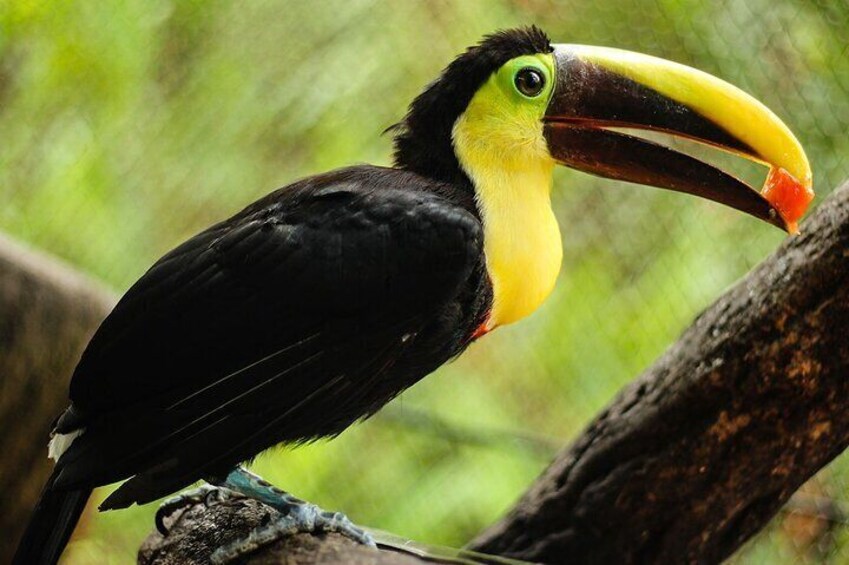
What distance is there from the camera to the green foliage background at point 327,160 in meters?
2.97

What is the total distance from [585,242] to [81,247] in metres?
1.44

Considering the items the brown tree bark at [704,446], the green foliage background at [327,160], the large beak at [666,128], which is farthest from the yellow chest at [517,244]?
the green foliage background at [327,160]

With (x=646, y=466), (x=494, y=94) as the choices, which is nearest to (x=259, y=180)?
(x=494, y=94)

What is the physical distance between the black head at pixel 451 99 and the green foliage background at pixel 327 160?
0.82 m

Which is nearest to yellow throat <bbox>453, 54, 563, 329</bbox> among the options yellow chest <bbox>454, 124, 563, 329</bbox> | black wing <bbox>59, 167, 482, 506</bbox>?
yellow chest <bbox>454, 124, 563, 329</bbox>

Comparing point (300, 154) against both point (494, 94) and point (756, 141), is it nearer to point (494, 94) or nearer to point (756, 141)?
point (494, 94)

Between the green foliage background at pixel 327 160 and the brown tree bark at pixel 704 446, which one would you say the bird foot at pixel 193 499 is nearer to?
the brown tree bark at pixel 704 446

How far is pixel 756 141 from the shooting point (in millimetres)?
1979

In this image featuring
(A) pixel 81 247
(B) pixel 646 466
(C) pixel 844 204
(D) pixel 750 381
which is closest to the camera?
(C) pixel 844 204

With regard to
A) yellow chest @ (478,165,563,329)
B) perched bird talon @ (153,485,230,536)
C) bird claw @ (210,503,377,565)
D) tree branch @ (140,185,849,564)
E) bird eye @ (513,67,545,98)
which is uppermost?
bird eye @ (513,67,545,98)

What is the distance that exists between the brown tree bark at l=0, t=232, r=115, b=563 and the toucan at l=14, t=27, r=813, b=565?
2.51 ft

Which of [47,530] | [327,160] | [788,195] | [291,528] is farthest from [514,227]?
[327,160]

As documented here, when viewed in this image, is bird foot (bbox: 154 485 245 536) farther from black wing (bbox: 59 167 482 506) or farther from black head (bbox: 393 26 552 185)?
black head (bbox: 393 26 552 185)

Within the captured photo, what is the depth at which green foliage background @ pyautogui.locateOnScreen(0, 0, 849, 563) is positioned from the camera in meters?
2.97
